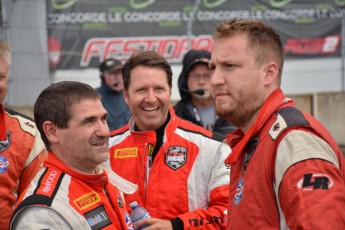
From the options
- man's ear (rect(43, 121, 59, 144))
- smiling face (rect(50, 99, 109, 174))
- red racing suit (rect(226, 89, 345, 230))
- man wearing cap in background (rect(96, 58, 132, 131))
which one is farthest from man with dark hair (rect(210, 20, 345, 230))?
man wearing cap in background (rect(96, 58, 132, 131))

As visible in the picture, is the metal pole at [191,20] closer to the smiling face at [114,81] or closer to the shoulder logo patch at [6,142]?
the smiling face at [114,81]

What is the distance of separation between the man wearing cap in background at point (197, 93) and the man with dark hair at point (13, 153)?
1533 millimetres

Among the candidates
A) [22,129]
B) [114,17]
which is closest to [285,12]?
[114,17]

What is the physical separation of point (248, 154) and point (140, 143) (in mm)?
1205

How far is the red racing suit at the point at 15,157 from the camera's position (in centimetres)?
369

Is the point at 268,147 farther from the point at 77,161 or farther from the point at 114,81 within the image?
the point at 114,81

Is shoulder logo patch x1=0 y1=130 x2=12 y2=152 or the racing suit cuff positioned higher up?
shoulder logo patch x1=0 y1=130 x2=12 y2=152

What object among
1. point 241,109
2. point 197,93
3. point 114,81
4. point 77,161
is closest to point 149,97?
point 77,161

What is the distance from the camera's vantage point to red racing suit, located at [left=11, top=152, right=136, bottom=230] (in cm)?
272

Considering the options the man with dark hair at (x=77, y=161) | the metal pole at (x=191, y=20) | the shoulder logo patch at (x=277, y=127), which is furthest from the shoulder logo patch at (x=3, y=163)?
the metal pole at (x=191, y=20)

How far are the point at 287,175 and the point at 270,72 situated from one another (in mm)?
574

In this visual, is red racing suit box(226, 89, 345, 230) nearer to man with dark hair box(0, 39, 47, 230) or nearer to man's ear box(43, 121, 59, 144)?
man's ear box(43, 121, 59, 144)

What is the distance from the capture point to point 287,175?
2.14 metres

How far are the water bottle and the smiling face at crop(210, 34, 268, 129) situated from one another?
90 centimetres
